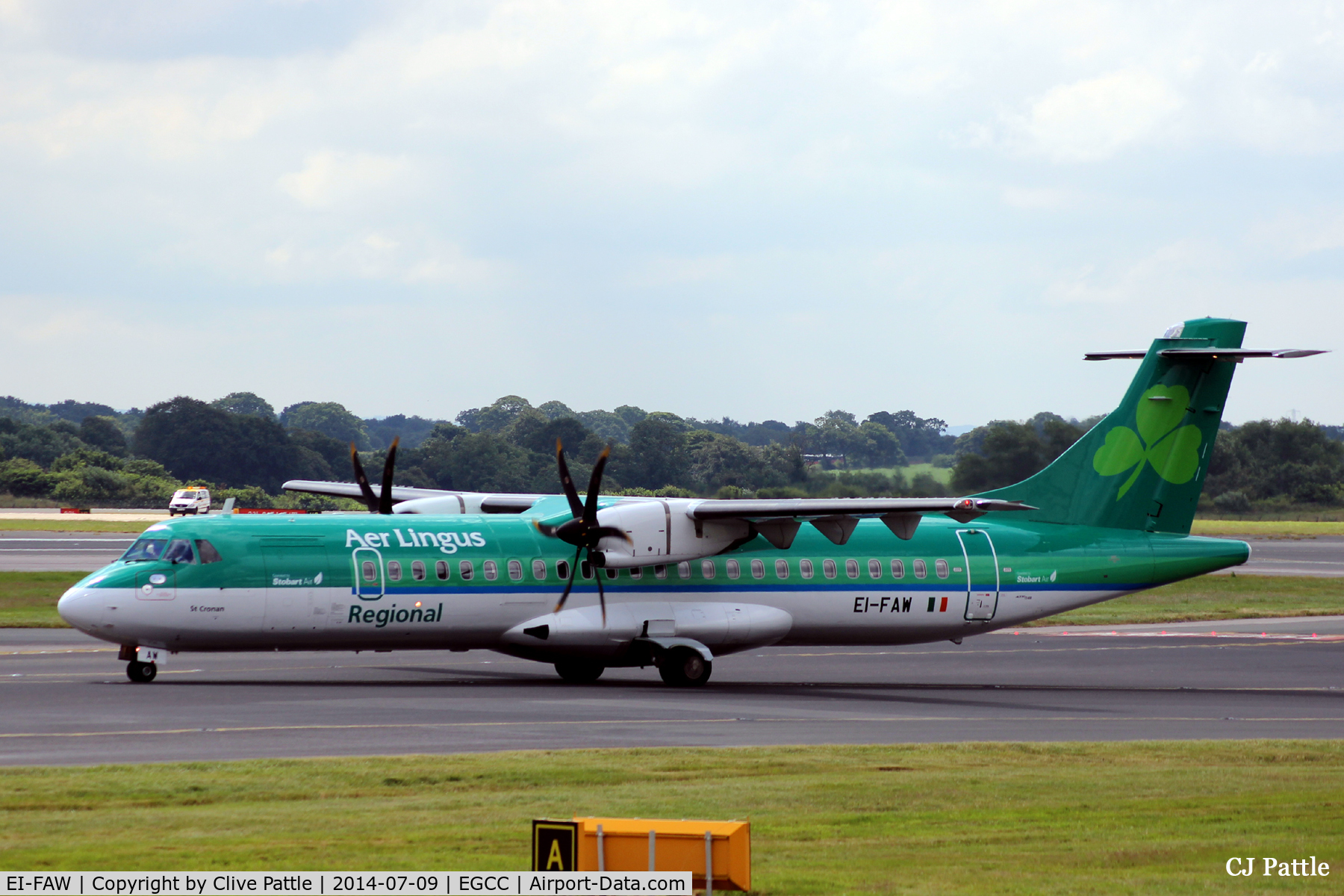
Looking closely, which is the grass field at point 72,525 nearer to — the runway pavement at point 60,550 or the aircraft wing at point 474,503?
the runway pavement at point 60,550

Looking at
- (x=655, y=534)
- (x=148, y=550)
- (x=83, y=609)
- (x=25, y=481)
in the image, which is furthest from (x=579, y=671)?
(x=25, y=481)

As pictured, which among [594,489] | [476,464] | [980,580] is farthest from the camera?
[476,464]

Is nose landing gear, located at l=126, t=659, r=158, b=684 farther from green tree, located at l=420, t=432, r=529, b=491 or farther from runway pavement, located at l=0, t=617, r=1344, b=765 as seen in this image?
green tree, located at l=420, t=432, r=529, b=491

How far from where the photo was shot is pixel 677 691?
27.3 meters

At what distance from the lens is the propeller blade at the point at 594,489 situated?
26.6m

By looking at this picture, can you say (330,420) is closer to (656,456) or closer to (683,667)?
(656,456)

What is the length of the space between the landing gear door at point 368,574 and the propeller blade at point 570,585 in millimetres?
3155

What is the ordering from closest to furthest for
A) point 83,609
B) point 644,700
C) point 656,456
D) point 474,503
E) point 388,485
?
point 83,609
point 644,700
point 388,485
point 474,503
point 656,456

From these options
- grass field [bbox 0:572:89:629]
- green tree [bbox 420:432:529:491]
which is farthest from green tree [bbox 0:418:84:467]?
green tree [bbox 420:432:529:491]

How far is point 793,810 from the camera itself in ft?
47.4

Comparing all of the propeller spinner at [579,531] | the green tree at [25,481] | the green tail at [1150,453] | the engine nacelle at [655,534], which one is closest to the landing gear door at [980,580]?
the green tail at [1150,453]

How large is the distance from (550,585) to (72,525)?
2549 inches

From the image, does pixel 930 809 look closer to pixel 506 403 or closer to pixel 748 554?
pixel 748 554

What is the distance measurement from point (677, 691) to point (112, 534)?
60.0m
